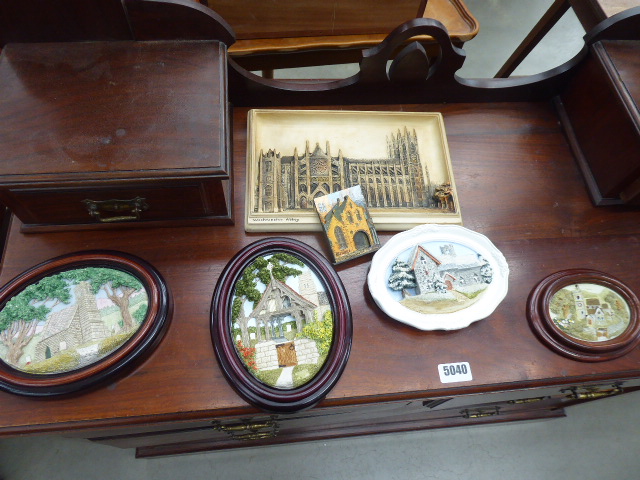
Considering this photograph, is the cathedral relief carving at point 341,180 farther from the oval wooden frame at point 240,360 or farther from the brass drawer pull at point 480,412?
the brass drawer pull at point 480,412

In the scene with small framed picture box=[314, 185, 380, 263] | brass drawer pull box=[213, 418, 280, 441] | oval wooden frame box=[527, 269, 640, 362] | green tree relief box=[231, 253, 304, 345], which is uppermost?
small framed picture box=[314, 185, 380, 263]

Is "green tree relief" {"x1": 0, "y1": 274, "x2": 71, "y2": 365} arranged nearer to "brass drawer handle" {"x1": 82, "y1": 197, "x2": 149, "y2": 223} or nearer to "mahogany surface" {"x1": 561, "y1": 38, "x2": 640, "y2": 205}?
"brass drawer handle" {"x1": 82, "y1": 197, "x2": 149, "y2": 223}

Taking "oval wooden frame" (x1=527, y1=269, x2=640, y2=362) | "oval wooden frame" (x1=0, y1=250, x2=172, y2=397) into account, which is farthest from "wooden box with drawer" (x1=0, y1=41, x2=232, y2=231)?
"oval wooden frame" (x1=527, y1=269, x2=640, y2=362)

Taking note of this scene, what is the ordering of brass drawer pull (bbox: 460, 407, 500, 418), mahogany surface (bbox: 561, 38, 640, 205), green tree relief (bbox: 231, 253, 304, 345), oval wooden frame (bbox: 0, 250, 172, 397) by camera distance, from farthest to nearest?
brass drawer pull (bbox: 460, 407, 500, 418), mahogany surface (bbox: 561, 38, 640, 205), green tree relief (bbox: 231, 253, 304, 345), oval wooden frame (bbox: 0, 250, 172, 397)

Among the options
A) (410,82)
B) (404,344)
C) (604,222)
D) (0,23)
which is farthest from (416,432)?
(0,23)

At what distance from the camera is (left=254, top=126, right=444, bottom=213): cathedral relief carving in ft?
3.89

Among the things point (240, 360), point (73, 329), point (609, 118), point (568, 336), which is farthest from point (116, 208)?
point (609, 118)

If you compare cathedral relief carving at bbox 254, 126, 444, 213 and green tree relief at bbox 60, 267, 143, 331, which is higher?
cathedral relief carving at bbox 254, 126, 444, 213

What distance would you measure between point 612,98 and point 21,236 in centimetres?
160

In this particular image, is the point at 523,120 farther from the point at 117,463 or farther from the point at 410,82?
the point at 117,463

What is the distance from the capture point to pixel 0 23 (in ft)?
3.30

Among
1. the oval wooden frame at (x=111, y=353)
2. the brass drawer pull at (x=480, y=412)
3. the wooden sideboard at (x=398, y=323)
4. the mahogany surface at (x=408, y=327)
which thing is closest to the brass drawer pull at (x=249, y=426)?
the wooden sideboard at (x=398, y=323)

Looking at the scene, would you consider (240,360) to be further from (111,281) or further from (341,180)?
(341,180)

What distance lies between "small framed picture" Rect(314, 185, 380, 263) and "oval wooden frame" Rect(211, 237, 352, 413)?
58 millimetres
